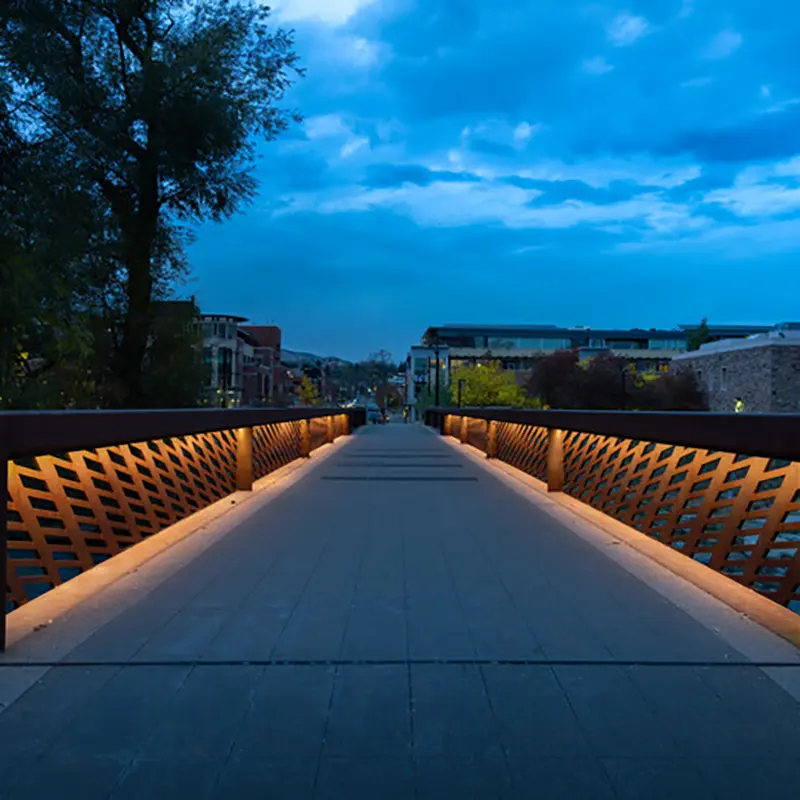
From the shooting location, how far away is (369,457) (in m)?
16.8

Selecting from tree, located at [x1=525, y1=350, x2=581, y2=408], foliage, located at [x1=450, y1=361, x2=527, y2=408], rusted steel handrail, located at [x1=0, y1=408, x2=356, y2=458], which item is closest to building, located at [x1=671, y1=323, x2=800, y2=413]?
tree, located at [x1=525, y1=350, x2=581, y2=408]

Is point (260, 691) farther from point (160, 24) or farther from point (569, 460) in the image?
point (160, 24)

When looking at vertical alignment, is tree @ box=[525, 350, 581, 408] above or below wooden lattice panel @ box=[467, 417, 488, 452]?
above

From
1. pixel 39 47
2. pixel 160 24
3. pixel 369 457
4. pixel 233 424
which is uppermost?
pixel 160 24

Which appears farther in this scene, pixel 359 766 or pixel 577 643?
pixel 577 643

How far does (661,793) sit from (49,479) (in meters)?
3.78

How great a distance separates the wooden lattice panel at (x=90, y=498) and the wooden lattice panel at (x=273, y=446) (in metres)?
2.40

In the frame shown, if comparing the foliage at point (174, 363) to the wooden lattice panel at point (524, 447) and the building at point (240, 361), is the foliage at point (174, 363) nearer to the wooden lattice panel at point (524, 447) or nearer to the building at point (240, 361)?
the wooden lattice panel at point (524, 447)

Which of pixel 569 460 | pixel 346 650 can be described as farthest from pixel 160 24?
pixel 346 650

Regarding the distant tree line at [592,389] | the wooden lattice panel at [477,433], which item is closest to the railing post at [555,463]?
the wooden lattice panel at [477,433]

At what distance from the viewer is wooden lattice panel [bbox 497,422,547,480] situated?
11.9 meters

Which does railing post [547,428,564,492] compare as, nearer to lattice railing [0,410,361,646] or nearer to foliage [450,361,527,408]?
lattice railing [0,410,361,646]

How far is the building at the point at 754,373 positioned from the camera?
50.2m

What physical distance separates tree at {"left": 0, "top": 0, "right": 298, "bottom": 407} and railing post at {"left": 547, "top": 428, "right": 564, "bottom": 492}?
7.34 metres
